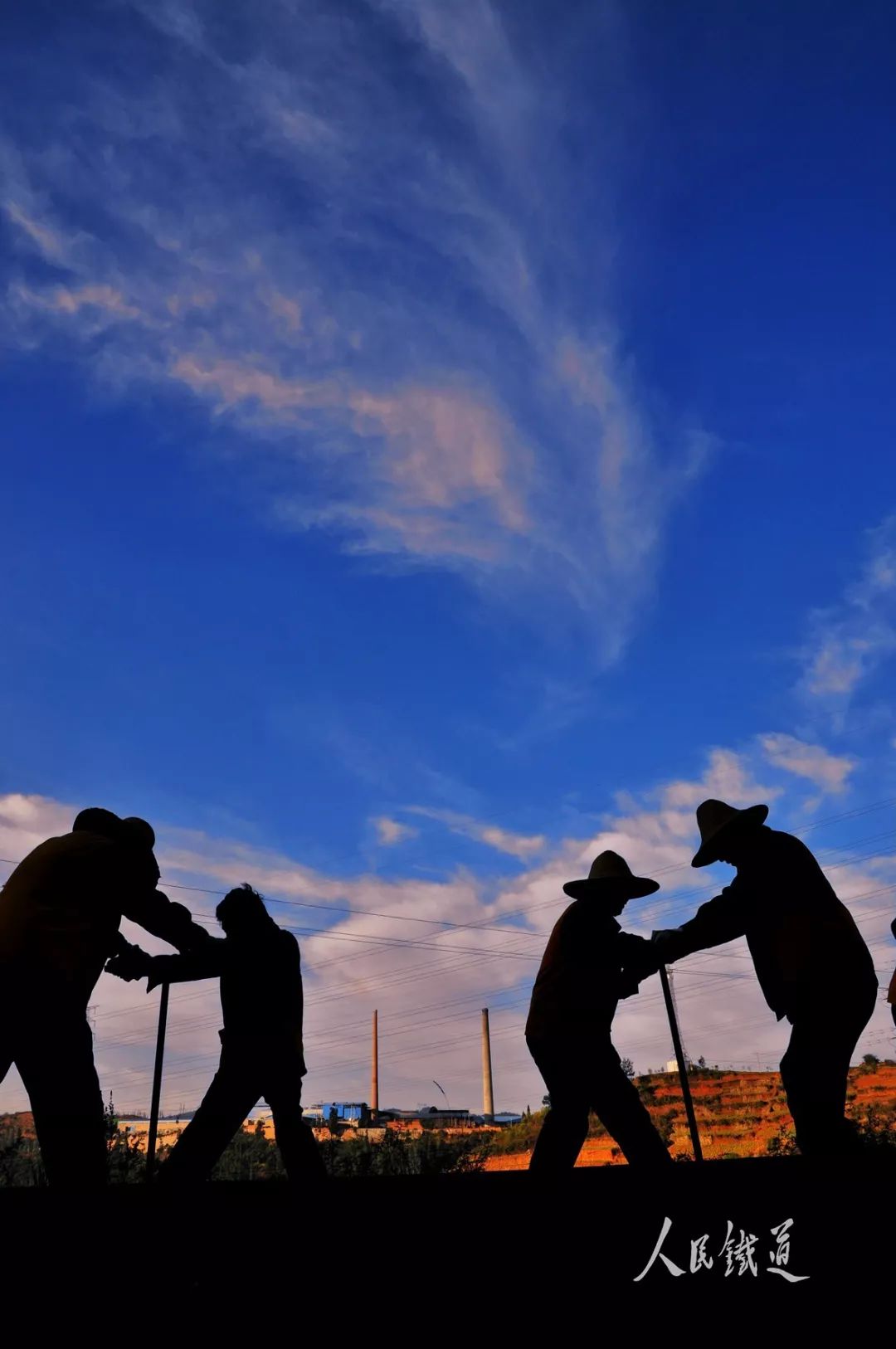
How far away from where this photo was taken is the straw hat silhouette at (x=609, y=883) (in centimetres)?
600

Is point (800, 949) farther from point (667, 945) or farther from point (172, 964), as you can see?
point (172, 964)

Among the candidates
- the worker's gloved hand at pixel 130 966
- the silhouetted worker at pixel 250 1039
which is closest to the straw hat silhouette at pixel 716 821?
the silhouetted worker at pixel 250 1039

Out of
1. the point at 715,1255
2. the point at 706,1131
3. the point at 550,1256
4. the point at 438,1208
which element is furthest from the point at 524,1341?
the point at 706,1131

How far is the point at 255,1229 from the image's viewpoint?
Answer: 8.23 ft

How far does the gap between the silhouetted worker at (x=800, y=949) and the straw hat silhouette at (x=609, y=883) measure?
45 cm

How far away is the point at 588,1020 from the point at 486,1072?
66462mm

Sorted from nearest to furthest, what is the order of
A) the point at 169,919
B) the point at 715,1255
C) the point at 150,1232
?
the point at 150,1232, the point at 715,1255, the point at 169,919

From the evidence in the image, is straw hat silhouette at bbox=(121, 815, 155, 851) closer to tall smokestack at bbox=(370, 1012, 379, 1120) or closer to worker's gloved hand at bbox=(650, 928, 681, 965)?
worker's gloved hand at bbox=(650, 928, 681, 965)

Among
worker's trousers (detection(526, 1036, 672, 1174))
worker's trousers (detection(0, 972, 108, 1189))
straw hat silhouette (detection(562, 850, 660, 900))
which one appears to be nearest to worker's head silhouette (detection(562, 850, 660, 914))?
straw hat silhouette (detection(562, 850, 660, 900))

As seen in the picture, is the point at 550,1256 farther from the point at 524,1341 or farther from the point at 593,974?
the point at 593,974

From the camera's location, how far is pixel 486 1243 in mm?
2617

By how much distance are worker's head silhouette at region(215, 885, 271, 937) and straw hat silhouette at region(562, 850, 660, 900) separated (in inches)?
74.3

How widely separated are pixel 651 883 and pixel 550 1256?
3.79m

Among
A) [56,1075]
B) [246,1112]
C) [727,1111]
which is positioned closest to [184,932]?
[246,1112]
